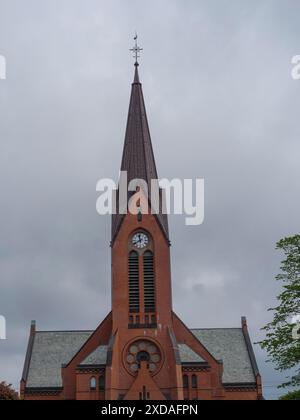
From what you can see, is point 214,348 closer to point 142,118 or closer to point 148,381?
point 148,381

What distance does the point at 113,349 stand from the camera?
70938mm

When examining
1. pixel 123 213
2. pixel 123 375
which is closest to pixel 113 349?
pixel 123 375

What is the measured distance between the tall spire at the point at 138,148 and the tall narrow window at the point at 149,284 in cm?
352

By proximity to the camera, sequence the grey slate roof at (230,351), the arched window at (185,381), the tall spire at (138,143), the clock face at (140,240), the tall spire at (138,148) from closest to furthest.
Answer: the arched window at (185,381) → the clock face at (140,240) → the tall spire at (138,148) → the tall spire at (138,143) → the grey slate roof at (230,351)

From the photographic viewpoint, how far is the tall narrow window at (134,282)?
244ft

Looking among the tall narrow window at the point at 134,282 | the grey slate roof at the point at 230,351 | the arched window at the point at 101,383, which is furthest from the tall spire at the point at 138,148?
the grey slate roof at the point at 230,351

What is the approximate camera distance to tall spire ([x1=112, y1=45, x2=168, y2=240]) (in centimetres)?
7881

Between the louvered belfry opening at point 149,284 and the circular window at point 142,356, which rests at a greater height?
the louvered belfry opening at point 149,284

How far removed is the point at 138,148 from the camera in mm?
82188

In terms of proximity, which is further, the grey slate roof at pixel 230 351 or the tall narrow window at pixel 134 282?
the grey slate roof at pixel 230 351

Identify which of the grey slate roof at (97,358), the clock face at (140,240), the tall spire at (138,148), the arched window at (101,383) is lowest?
the arched window at (101,383)

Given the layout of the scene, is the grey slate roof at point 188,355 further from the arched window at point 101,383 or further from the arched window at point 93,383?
the arched window at point 93,383

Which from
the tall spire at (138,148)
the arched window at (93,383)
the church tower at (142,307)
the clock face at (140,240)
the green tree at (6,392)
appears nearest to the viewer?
the green tree at (6,392)

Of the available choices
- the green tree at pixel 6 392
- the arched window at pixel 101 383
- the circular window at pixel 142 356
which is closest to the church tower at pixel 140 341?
the arched window at pixel 101 383
